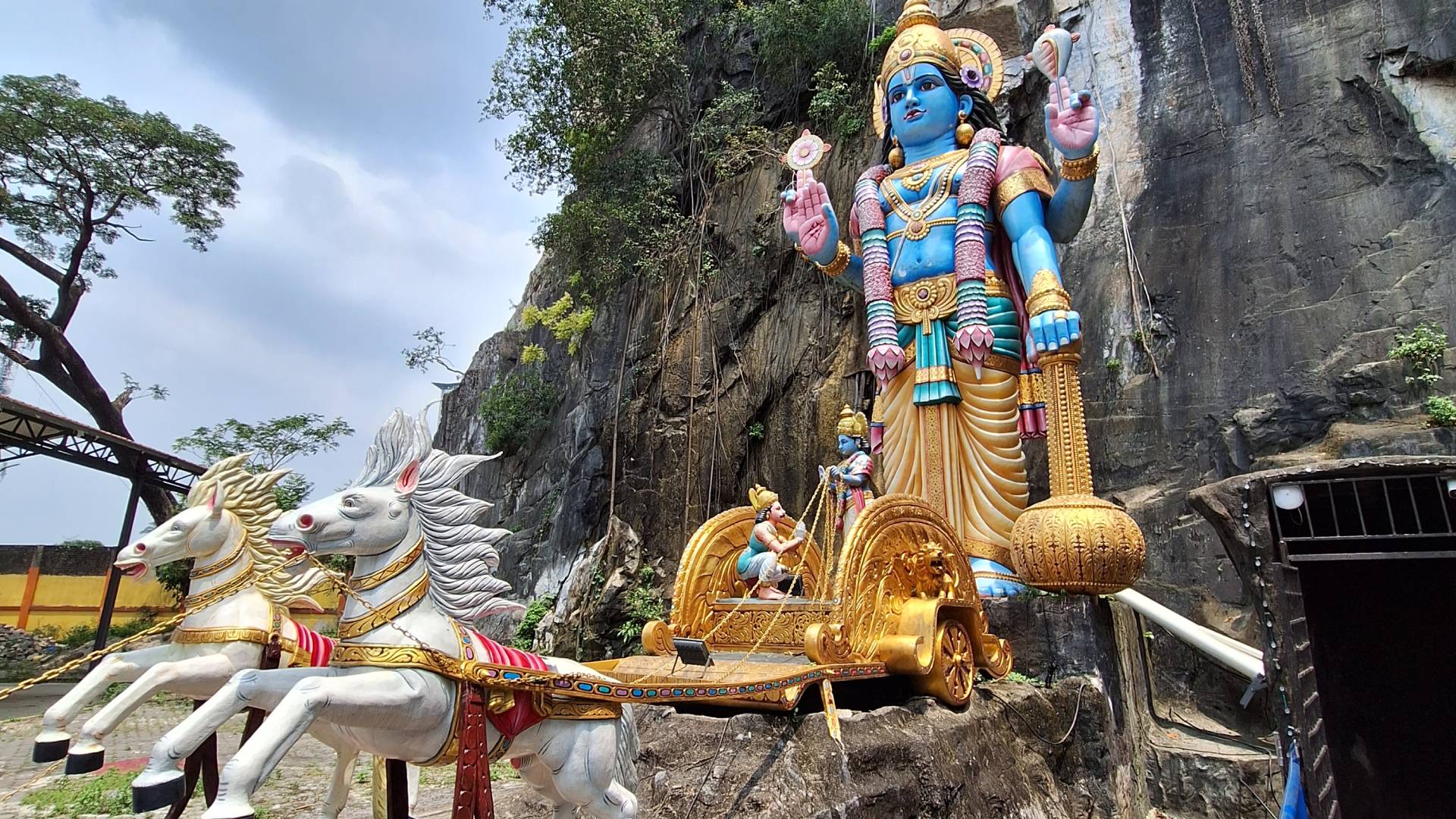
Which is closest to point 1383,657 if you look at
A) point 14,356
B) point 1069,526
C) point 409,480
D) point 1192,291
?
point 1069,526

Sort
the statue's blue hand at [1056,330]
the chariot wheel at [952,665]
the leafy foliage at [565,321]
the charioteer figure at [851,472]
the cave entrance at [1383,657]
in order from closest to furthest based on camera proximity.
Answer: the chariot wheel at [952,665] → the cave entrance at [1383,657] → the statue's blue hand at [1056,330] → the charioteer figure at [851,472] → the leafy foliage at [565,321]

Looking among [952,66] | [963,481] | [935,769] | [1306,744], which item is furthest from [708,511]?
[1306,744]

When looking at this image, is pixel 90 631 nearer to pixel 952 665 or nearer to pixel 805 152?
pixel 805 152

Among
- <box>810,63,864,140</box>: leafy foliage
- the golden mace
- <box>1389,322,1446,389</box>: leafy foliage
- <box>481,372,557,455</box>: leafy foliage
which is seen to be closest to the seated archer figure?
the golden mace

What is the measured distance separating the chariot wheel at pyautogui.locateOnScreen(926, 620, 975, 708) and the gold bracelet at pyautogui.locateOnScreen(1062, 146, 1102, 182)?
3.24 m

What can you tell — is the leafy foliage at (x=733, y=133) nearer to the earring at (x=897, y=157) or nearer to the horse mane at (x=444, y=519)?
the earring at (x=897, y=157)

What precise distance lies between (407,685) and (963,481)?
164 inches

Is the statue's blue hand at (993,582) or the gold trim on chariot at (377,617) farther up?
the statue's blue hand at (993,582)

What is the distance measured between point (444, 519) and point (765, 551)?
2.78 m

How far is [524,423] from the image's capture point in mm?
14398

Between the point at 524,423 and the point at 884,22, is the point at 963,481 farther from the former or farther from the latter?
the point at 524,423

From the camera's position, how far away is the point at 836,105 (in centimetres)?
1125

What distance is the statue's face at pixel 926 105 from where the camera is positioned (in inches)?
255

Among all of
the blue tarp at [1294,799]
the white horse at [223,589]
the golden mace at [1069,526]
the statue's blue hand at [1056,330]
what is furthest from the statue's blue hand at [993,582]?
the white horse at [223,589]
